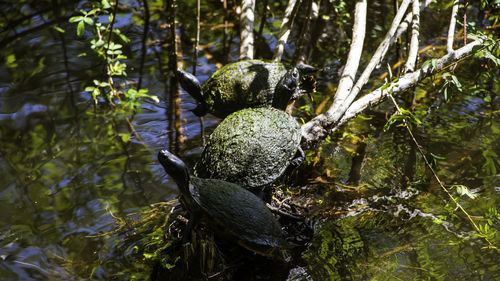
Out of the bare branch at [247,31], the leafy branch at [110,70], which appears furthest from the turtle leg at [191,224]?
the bare branch at [247,31]

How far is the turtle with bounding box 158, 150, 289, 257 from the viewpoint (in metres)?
2.48

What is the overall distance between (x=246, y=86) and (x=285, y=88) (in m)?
0.40

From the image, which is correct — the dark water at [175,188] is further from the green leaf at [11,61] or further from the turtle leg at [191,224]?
the turtle leg at [191,224]

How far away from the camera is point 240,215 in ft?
8.20

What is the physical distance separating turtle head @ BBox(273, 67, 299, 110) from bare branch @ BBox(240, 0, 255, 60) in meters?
0.97

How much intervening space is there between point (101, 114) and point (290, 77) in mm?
2238

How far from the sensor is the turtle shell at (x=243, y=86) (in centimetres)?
386

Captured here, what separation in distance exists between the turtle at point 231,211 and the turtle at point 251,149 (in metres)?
0.24

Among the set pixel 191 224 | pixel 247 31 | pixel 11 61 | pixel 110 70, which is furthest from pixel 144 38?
pixel 191 224

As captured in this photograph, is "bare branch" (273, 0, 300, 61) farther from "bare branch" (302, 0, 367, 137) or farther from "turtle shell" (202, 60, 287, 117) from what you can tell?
"bare branch" (302, 0, 367, 137)

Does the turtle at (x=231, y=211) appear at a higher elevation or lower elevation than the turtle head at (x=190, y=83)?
lower

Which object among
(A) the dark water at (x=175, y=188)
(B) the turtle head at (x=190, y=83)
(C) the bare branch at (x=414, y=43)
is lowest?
(A) the dark water at (x=175, y=188)

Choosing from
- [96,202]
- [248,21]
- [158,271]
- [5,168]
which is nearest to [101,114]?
[5,168]

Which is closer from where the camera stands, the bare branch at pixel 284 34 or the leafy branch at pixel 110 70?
the leafy branch at pixel 110 70
